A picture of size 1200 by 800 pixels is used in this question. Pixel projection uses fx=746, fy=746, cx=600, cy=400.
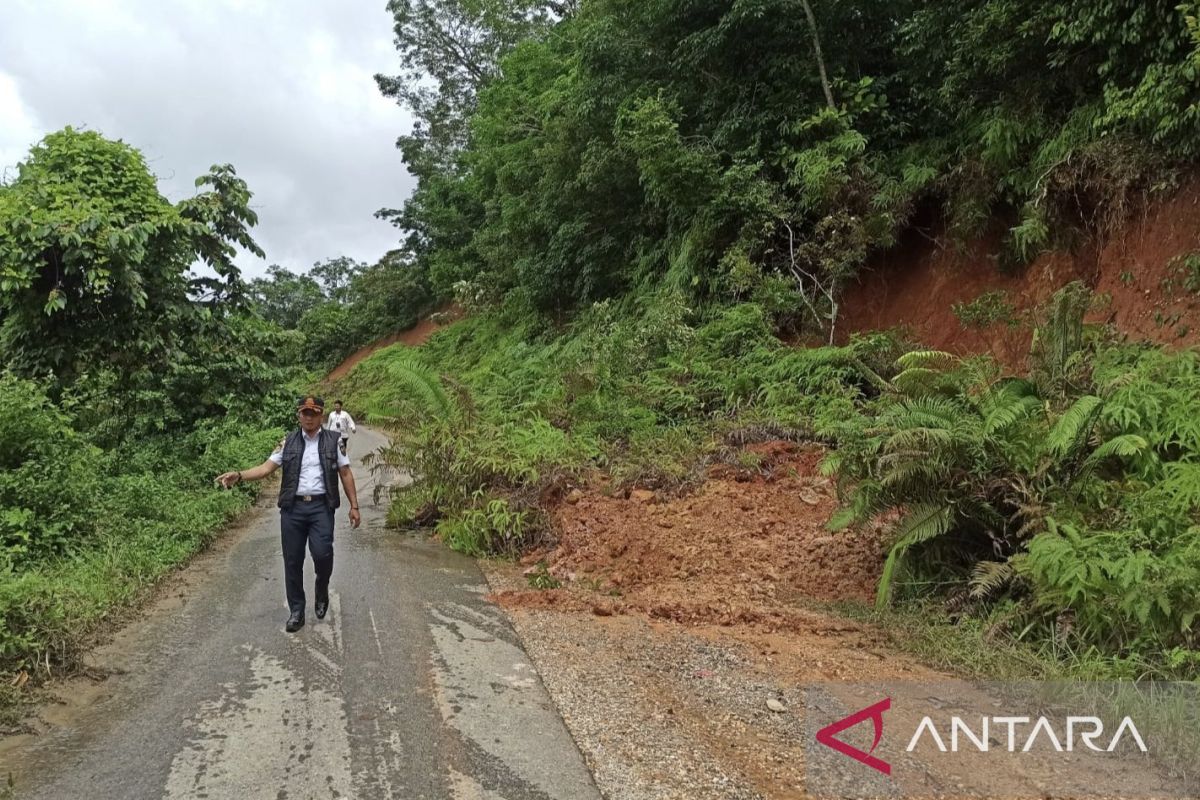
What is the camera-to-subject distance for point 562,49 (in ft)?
79.3

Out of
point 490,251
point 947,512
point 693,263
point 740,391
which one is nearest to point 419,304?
point 490,251

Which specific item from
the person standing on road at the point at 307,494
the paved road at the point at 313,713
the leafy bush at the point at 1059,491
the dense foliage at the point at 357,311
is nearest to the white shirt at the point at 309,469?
the person standing on road at the point at 307,494

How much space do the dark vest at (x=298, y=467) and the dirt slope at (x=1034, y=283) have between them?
8.17 metres

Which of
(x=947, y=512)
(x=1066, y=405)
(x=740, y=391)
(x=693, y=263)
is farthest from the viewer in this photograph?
(x=693, y=263)

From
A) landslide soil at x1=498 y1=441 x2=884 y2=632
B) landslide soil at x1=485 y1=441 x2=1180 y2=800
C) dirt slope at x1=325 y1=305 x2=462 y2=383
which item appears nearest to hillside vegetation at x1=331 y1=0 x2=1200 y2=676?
landslide soil at x1=498 y1=441 x2=884 y2=632

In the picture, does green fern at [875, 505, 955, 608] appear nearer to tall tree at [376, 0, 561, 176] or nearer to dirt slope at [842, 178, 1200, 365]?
dirt slope at [842, 178, 1200, 365]

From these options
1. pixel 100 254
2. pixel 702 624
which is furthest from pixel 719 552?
pixel 100 254

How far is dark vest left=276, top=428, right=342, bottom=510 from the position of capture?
5766 millimetres

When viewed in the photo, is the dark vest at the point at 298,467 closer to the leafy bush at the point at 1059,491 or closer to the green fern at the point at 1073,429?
the leafy bush at the point at 1059,491

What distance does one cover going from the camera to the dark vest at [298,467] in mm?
5766

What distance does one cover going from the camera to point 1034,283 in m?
10.8

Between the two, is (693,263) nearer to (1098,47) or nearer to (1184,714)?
(1098,47)

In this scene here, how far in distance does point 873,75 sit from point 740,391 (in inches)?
287

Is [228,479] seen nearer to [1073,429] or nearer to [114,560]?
[114,560]
